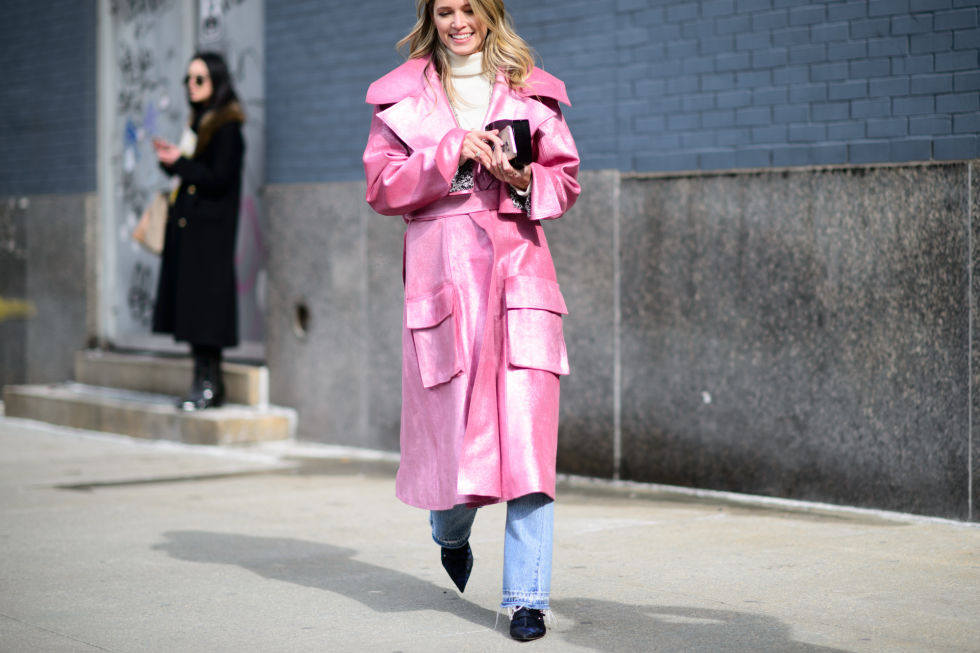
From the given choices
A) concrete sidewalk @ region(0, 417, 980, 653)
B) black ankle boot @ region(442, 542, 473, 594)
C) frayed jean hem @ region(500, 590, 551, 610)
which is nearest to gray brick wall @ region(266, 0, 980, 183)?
concrete sidewalk @ region(0, 417, 980, 653)

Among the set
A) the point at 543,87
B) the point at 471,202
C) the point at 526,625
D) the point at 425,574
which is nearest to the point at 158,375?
the point at 425,574

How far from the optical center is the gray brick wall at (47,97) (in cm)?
1137

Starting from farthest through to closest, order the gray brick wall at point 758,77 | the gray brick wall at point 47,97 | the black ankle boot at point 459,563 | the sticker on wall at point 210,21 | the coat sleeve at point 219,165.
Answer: the gray brick wall at point 47,97 → the sticker on wall at point 210,21 → the coat sleeve at point 219,165 → the gray brick wall at point 758,77 → the black ankle boot at point 459,563

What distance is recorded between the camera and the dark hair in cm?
891

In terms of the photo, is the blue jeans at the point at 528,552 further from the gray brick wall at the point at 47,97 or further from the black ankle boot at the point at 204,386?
the gray brick wall at the point at 47,97

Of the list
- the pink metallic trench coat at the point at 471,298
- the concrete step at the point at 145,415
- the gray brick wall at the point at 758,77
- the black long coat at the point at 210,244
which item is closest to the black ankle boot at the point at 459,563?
the pink metallic trench coat at the point at 471,298

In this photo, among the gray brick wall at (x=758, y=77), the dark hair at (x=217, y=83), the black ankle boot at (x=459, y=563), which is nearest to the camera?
the black ankle boot at (x=459, y=563)

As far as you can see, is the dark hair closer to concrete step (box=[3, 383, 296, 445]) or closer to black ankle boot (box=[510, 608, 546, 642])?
concrete step (box=[3, 383, 296, 445])

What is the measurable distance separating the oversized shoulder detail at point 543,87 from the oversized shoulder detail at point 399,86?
34 centimetres

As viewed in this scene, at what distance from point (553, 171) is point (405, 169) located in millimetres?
454

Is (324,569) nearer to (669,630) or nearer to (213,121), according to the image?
(669,630)

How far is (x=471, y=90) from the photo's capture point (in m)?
4.41

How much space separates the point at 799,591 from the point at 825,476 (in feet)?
5.74

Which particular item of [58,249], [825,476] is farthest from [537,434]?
[58,249]
